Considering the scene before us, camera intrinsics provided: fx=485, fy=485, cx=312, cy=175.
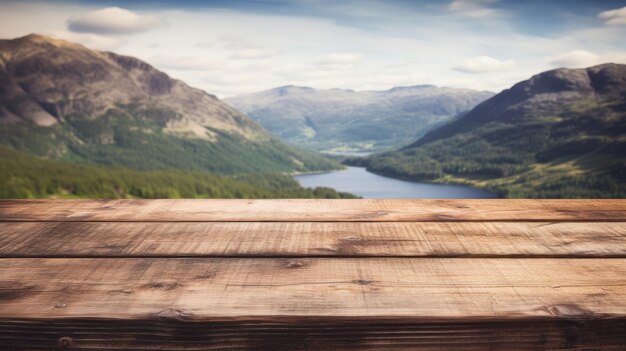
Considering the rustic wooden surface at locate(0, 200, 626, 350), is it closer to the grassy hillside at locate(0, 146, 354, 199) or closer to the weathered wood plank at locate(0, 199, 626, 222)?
the weathered wood plank at locate(0, 199, 626, 222)

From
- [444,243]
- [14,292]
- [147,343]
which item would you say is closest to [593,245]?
[444,243]

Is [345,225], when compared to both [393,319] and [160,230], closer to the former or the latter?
[160,230]

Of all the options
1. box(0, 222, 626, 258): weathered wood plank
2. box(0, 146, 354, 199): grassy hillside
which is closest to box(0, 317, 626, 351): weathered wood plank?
box(0, 222, 626, 258): weathered wood plank

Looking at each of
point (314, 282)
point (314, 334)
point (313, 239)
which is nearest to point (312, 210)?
point (313, 239)

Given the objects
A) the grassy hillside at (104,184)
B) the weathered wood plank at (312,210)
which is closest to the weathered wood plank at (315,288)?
the weathered wood plank at (312,210)

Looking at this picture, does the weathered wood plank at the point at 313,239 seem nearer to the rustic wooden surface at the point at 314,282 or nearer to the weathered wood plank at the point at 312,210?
the rustic wooden surface at the point at 314,282

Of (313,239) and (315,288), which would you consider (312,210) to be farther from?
(315,288)
